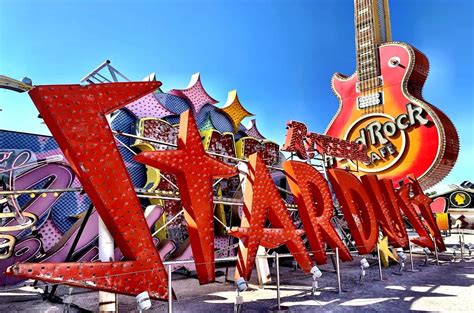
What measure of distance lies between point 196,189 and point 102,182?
203 centimetres

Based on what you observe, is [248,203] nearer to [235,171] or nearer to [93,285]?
[235,171]

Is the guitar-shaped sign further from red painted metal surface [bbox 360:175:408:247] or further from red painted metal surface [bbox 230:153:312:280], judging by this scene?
red painted metal surface [bbox 230:153:312:280]

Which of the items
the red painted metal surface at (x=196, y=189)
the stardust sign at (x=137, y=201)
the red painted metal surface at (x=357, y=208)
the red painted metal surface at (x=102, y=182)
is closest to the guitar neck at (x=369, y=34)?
the red painted metal surface at (x=357, y=208)

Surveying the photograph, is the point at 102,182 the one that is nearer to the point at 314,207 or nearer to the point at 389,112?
the point at 314,207

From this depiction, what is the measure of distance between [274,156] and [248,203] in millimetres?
9274

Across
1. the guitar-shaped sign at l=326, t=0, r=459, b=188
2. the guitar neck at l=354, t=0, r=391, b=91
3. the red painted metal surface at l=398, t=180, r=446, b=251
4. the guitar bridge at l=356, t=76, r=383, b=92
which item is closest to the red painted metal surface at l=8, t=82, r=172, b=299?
the red painted metal surface at l=398, t=180, r=446, b=251

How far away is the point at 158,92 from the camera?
1484 cm

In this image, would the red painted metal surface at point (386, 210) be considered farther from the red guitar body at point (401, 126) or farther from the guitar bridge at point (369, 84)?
the guitar bridge at point (369, 84)

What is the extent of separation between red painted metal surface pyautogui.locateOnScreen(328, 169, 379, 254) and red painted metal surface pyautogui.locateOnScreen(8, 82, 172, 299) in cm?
692

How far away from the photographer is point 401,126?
72.3ft

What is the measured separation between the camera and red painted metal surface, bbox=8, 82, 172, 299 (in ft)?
18.2

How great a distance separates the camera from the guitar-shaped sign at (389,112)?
2089 centimetres

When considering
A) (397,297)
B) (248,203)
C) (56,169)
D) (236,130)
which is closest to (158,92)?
(236,130)

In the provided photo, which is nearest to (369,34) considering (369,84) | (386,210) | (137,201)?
(369,84)
